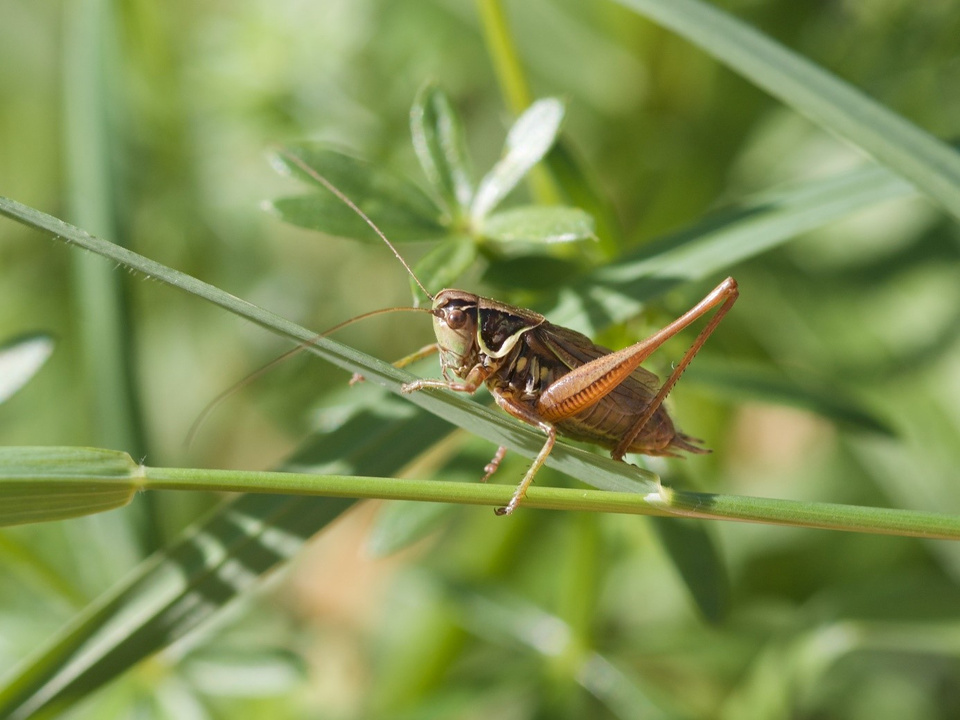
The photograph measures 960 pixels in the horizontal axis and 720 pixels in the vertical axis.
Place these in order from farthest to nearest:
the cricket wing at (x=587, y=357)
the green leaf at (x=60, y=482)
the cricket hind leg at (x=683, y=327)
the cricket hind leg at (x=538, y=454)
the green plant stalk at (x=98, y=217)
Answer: the green plant stalk at (x=98, y=217) → the cricket wing at (x=587, y=357) → the cricket hind leg at (x=683, y=327) → the cricket hind leg at (x=538, y=454) → the green leaf at (x=60, y=482)

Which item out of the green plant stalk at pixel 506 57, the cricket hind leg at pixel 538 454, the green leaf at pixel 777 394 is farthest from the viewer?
the green leaf at pixel 777 394

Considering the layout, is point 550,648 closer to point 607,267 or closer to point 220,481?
point 607,267

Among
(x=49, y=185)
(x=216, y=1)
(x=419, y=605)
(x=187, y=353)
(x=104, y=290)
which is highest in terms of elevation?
(x=216, y=1)

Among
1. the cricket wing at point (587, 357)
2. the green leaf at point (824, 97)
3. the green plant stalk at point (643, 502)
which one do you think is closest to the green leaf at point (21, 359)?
the green plant stalk at point (643, 502)

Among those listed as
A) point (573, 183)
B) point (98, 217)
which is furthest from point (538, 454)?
point (98, 217)

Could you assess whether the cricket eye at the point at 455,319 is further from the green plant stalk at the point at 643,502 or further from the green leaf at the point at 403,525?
the green plant stalk at the point at 643,502

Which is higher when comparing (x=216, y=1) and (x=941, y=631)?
(x=216, y=1)

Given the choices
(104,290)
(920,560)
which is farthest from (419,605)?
(920,560)
